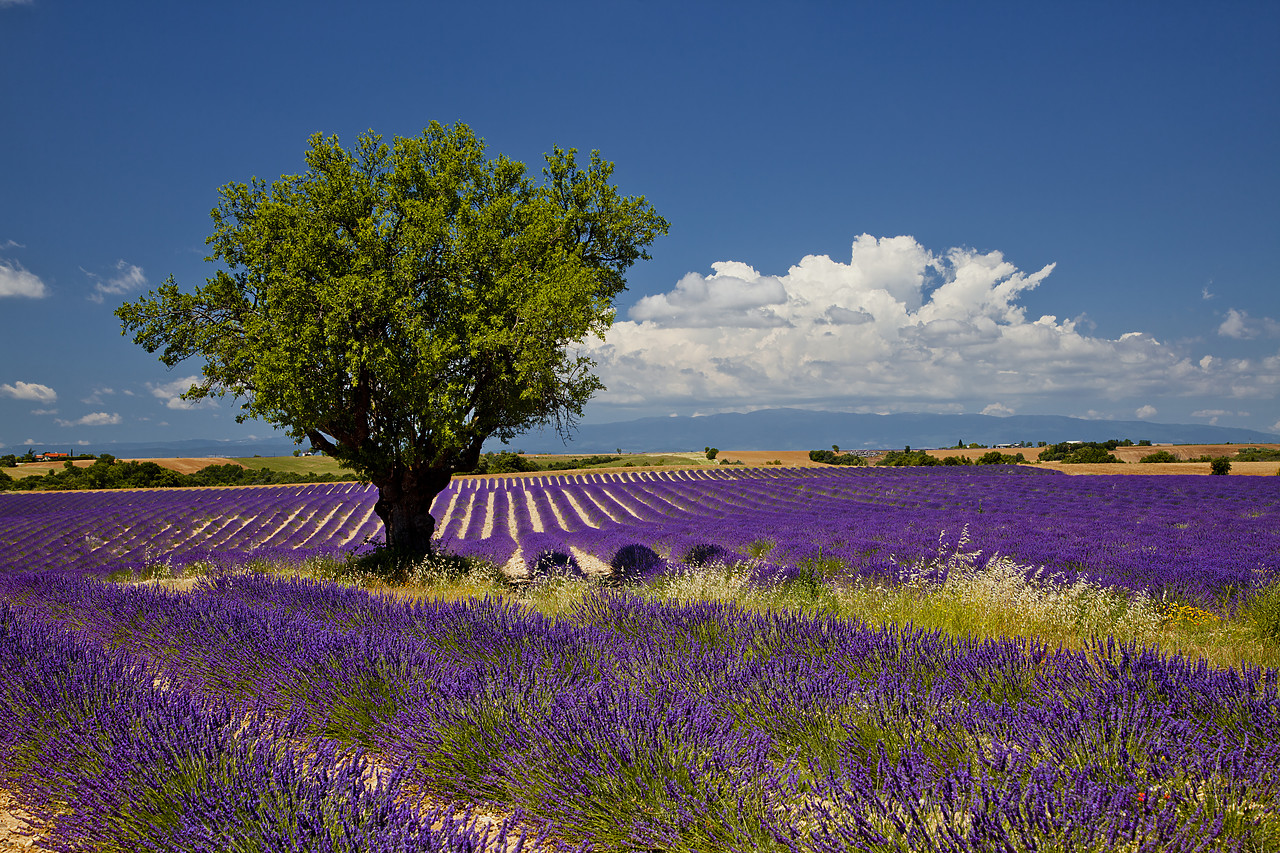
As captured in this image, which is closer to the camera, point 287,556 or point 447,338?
point 447,338

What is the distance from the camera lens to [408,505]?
34.6ft

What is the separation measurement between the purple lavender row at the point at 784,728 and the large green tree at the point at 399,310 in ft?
16.2

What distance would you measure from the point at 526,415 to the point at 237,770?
8419mm

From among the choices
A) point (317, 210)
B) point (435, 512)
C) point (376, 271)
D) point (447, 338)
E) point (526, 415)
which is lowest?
point (435, 512)

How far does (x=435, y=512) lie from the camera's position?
84.1 ft

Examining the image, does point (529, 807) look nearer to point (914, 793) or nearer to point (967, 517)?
point (914, 793)

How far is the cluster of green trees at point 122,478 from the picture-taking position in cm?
4178

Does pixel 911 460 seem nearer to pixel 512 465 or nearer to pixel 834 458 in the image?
pixel 834 458

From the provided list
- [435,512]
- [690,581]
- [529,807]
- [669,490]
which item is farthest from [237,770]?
[669,490]

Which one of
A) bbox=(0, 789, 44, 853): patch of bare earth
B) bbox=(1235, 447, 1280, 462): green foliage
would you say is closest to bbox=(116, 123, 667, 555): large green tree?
bbox=(0, 789, 44, 853): patch of bare earth

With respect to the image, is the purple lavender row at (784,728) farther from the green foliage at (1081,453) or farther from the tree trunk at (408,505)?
the green foliage at (1081,453)

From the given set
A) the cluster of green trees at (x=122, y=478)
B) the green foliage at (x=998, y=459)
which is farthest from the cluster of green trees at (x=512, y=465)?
the green foliage at (x=998, y=459)

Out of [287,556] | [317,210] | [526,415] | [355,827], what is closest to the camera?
[355,827]

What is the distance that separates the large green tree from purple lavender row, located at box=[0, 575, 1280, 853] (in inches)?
194
